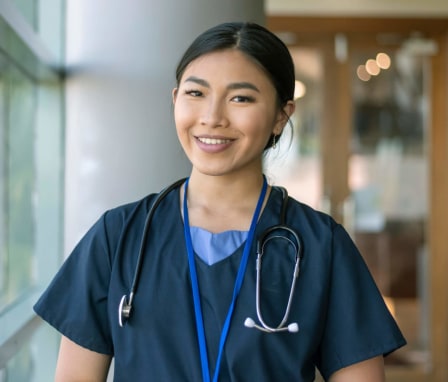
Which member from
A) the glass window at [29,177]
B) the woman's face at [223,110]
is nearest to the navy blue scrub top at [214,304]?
the woman's face at [223,110]

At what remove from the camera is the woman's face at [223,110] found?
124cm

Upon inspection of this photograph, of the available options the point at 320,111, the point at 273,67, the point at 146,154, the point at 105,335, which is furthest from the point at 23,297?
the point at 320,111

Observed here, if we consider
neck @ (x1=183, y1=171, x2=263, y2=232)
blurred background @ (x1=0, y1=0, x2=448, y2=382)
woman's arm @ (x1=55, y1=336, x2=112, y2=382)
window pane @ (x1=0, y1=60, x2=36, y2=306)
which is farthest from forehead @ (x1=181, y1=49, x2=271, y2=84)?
window pane @ (x1=0, y1=60, x2=36, y2=306)

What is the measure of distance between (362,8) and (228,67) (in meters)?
3.27

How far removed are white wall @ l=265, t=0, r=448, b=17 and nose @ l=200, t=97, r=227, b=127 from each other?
317 cm

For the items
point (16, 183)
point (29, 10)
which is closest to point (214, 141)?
point (16, 183)

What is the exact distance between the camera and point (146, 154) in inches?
79.3

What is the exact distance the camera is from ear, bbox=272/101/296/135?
4.35ft

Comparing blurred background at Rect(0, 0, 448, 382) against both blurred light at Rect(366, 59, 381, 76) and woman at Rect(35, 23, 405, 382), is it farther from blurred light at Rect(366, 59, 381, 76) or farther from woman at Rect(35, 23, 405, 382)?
blurred light at Rect(366, 59, 381, 76)

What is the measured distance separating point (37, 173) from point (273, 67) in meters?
1.37

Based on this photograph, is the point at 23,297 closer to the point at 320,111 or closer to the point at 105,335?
the point at 105,335

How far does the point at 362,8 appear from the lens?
14.2ft

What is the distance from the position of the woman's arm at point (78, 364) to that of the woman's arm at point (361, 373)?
0.38 metres

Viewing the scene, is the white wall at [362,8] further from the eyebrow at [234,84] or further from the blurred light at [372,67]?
the eyebrow at [234,84]
